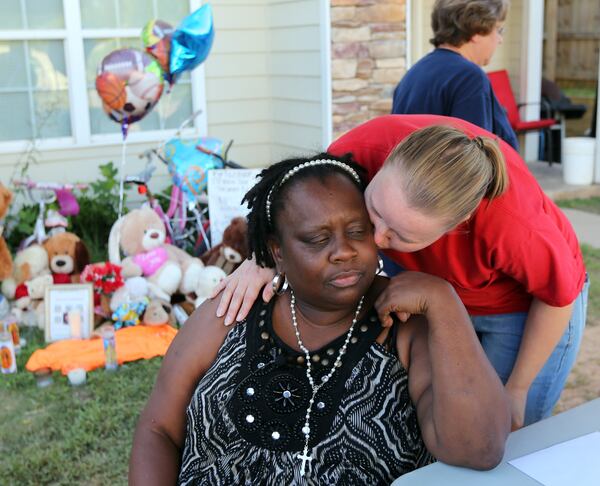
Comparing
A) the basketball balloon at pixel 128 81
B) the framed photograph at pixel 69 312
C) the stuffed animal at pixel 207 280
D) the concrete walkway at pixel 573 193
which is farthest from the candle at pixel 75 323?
the concrete walkway at pixel 573 193

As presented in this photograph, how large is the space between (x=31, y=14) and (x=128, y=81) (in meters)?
1.63

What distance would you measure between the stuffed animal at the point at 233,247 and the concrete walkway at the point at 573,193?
283cm

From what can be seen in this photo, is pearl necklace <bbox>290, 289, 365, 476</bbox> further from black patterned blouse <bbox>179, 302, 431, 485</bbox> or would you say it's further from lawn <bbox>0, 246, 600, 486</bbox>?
lawn <bbox>0, 246, 600, 486</bbox>

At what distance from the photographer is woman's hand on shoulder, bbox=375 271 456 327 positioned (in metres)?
1.67

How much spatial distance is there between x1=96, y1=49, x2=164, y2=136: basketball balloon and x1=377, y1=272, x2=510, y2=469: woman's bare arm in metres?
A: 3.46

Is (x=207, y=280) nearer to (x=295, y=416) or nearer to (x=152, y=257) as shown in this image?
(x=152, y=257)

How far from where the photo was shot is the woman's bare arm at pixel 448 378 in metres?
1.53

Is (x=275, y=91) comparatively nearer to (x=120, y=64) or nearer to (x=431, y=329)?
(x=120, y=64)

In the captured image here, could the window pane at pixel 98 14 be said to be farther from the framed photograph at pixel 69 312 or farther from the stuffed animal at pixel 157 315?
the stuffed animal at pixel 157 315

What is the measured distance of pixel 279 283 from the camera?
1914 mm

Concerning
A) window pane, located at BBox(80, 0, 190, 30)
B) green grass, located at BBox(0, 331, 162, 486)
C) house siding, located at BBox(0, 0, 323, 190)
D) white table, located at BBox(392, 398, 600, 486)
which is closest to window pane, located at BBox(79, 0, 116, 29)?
window pane, located at BBox(80, 0, 190, 30)

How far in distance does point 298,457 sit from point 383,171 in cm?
65

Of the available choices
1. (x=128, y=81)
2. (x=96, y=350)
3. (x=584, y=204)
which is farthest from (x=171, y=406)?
(x=584, y=204)

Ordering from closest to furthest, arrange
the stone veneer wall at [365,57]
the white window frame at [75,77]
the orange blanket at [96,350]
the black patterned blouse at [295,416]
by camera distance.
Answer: the black patterned blouse at [295,416] → the orange blanket at [96,350] → the white window frame at [75,77] → the stone veneer wall at [365,57]
